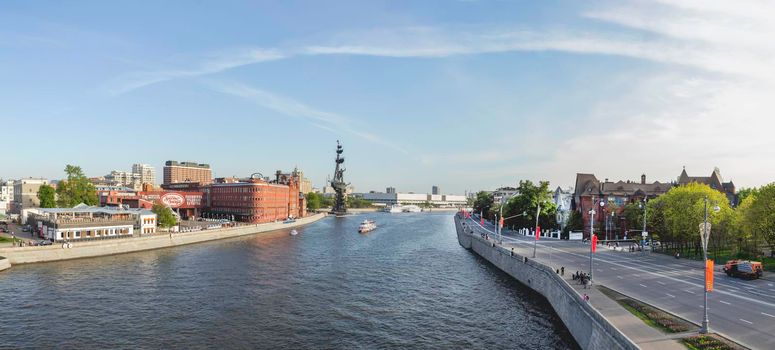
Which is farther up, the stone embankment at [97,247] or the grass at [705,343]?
the grass at [705,343]

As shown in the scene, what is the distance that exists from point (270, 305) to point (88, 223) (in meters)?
63.6

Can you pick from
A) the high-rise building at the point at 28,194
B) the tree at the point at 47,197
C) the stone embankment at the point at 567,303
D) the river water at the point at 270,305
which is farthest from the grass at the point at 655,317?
the high-rise building at the point at 28,194

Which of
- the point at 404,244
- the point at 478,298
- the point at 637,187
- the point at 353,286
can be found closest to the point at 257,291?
the point at 353,286

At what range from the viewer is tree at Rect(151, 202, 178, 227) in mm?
121125

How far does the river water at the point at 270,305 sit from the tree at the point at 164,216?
3593 centimetres

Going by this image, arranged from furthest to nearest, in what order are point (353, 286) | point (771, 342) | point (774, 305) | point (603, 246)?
1. point (603, 246)
2. point (353, 286)
3. point (774, 305)
4. point (771, 342)

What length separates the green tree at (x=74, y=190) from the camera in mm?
131000

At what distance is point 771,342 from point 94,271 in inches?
3337

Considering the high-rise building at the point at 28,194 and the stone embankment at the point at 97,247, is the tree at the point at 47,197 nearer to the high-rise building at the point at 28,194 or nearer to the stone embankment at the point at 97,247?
the high-rise building at the point at 28,194

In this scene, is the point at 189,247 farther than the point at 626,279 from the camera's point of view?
Yes

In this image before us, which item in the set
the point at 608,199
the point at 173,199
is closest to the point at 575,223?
the point at 608,199

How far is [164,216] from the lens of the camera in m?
122

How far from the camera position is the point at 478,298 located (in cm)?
5844

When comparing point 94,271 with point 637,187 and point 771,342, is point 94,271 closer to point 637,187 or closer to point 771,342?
point 771,342
